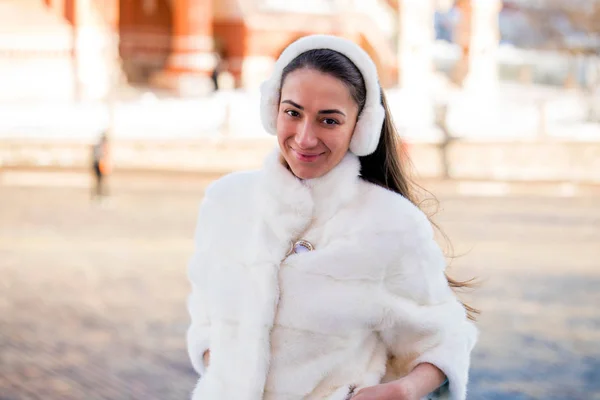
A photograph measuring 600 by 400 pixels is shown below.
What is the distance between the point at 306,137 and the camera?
7.69 feet

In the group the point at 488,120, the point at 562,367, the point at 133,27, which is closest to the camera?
the point at 562,367

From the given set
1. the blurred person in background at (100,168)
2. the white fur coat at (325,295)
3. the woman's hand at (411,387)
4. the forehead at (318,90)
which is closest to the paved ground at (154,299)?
the blurred person in background at (100,168)

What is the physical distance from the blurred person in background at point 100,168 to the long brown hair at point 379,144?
1339cm

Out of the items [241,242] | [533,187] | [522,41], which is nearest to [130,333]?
[241,242]

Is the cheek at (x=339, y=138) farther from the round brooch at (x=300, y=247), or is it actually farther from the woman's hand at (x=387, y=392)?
the woman's hand at (x=387, y=392)

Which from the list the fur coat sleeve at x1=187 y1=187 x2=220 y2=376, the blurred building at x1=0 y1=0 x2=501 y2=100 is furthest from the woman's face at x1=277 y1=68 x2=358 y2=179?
the blurred building at x1=0 y1=0 x2=501 y2=100

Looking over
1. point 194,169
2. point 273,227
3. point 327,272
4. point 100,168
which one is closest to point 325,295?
point 327,272

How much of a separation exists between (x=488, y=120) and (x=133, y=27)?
13483mm

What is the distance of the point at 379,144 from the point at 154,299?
639cm

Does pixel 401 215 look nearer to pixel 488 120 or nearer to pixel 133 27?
pixel 488 120

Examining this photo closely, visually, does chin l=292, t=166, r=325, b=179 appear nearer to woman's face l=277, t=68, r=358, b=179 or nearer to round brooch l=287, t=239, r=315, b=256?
woman's face l=277, t=68, r=358, b=179

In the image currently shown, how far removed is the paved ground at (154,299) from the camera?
6.34 m

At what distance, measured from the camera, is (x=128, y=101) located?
25.8m

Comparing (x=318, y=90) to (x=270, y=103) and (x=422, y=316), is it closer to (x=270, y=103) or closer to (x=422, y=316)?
(x=270, y=103)
